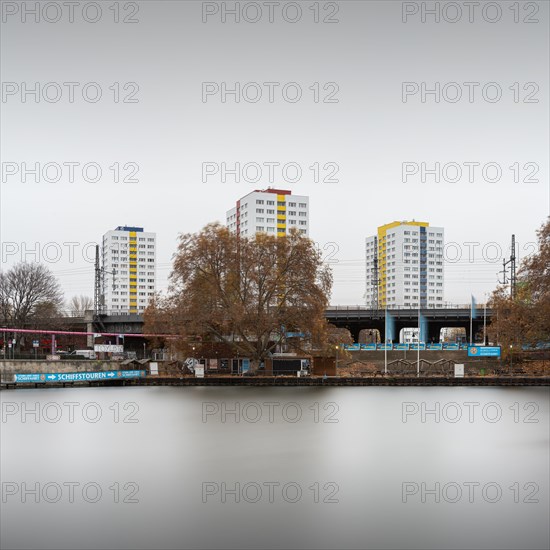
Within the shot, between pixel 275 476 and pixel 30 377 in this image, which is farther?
pixel 30 377

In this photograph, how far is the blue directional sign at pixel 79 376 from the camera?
54094mm

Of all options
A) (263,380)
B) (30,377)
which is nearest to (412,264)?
(263,380)

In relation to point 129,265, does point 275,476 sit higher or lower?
lower

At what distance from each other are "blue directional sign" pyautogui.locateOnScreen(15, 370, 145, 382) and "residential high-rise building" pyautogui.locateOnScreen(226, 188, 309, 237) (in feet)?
288

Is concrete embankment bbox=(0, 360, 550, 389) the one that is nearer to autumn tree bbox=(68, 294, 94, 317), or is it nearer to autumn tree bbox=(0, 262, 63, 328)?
autumn tree bbox=(0, 262, 63, 328)

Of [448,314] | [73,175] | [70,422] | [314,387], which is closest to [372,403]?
[314,387]

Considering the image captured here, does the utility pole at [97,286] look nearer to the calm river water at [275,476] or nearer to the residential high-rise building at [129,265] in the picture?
the calm river water at [275,476]

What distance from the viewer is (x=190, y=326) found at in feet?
186

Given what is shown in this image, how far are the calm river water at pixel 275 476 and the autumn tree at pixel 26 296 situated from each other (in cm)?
3810

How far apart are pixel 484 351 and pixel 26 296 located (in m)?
55.9

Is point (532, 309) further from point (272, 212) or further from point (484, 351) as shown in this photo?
point (272, 212)

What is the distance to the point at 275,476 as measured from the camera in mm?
20578

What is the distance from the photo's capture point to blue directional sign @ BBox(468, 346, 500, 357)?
6271 centimetres

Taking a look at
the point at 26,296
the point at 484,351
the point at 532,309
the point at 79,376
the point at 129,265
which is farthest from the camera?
the point at 129,265
